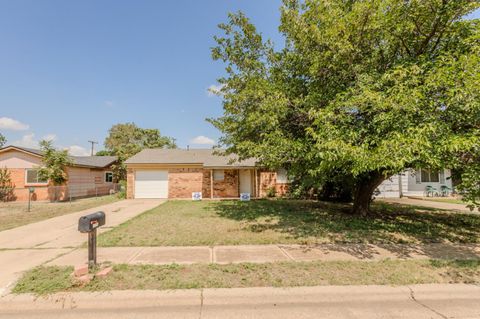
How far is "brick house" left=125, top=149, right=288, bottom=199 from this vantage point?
1712 cm

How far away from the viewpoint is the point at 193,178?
56.8 ft

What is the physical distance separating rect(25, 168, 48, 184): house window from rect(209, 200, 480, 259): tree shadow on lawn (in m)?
15.3

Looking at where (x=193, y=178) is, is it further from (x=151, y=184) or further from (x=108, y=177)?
(x=108, y=177)

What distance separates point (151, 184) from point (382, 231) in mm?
14825

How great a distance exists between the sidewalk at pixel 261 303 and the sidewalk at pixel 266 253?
1.13 m

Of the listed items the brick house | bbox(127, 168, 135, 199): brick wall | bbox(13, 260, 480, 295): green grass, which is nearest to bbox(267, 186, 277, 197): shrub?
the brick house

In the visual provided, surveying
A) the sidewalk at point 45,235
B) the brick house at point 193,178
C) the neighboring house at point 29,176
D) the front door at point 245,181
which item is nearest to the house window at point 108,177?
the neighboring house at point 29,176

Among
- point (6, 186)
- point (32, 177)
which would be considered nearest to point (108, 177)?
point (32, 177)

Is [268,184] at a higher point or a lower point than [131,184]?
lower

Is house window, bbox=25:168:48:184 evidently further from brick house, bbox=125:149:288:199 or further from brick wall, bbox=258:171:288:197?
brick wall, bbox=258:171:288:197

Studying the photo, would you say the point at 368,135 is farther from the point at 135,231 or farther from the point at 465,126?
the point at 135,231

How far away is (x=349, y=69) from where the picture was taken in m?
6.61

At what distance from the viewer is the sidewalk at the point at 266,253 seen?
468 centimetres

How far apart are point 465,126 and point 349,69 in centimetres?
300
